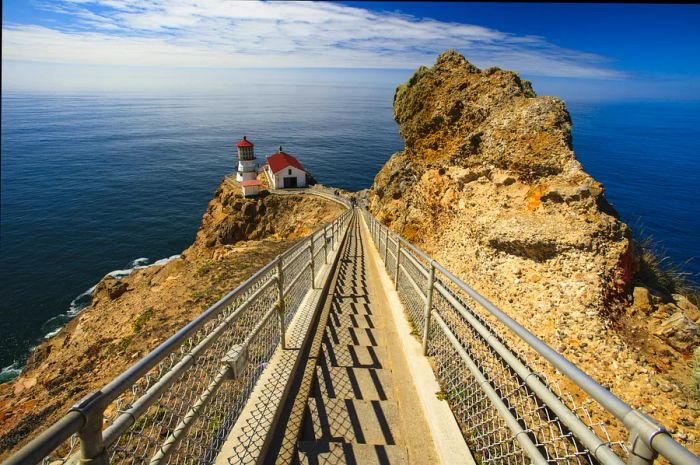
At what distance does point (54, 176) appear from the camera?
195ft

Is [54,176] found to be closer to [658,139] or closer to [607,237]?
[607,237]

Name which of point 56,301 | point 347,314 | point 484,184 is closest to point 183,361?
point 347,314

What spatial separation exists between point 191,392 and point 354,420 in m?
1.75

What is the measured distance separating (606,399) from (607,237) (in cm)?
882

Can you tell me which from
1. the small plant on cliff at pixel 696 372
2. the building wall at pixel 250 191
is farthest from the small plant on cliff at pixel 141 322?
the building wall at pixel 250 191

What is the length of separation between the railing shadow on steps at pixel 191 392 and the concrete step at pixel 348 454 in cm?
79

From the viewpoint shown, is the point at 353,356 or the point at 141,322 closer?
the point at 353,356

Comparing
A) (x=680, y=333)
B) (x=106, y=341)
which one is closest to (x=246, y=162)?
(x=106, y=341)

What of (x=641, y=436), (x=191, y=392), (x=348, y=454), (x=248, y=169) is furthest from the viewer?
(x=248, y=169)

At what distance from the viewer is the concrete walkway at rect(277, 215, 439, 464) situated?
3.18m

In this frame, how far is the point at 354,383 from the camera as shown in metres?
4.28

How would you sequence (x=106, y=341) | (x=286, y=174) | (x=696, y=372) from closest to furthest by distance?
1. (x=696, y=372)
2. (x=106, y=341)
3. (x=286, y=174)

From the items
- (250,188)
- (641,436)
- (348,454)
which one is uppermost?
(641,436)

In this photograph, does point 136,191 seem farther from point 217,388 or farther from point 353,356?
point 217,388
